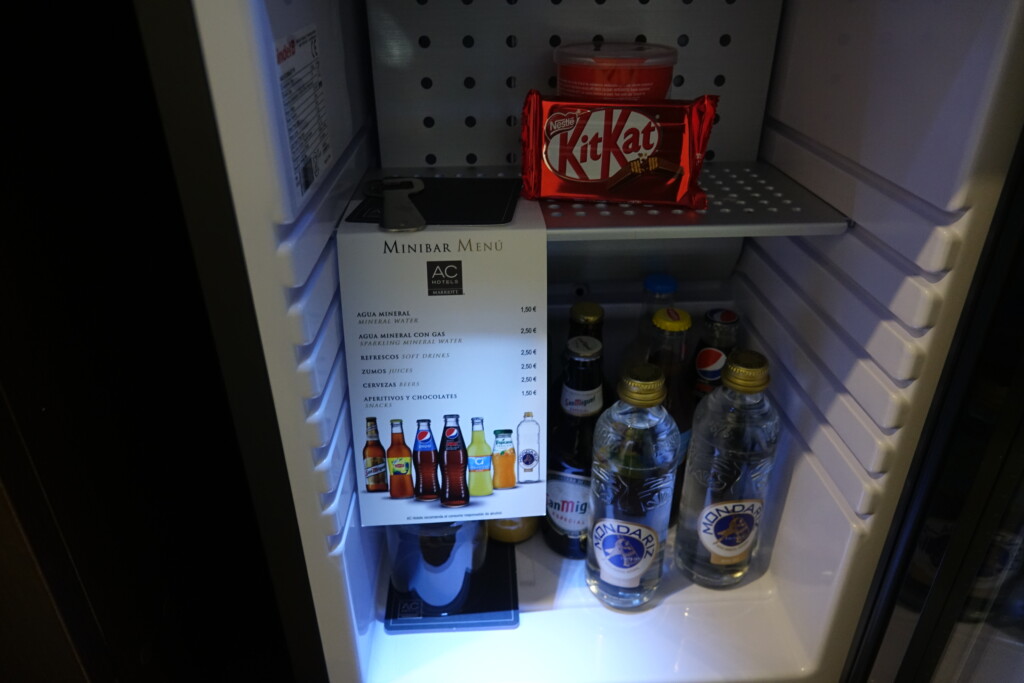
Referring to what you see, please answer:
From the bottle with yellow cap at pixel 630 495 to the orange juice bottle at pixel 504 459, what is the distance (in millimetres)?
144

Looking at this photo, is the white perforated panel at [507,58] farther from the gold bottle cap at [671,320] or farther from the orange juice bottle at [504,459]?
the orange juice bottle at [504,459]

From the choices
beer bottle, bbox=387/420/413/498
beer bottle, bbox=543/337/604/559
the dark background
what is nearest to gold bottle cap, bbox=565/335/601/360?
beer bottle, bbox=543/337/604/559

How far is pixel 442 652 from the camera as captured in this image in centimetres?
86

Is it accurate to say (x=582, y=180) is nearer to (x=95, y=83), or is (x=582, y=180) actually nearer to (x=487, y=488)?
(x=487, y=488)

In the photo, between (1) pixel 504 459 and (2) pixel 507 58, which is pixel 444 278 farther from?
(2) pixel 507 58

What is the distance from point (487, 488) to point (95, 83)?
1.81ft

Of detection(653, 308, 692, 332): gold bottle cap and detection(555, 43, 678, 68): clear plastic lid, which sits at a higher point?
detection(555, 43, 678, 68): clear plastic lid

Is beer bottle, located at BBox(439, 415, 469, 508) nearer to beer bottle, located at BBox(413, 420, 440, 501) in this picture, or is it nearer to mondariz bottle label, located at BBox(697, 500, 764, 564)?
beer bottle, located at BBox(413, 420, 440, 501)

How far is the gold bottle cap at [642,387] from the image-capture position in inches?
30.0

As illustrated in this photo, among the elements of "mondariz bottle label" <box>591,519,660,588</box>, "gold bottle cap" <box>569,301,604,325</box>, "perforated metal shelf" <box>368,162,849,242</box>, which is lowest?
"mondariz bottle label" <box>591,519,660,588</box>

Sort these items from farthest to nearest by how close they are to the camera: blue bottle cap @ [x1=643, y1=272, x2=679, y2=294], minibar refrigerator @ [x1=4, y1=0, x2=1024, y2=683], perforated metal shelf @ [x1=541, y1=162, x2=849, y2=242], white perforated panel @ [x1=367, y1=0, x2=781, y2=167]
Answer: blue bottle cap @ [x1=643, y1=272, x2=679, y2=294] < white perforated panel @ [x1=367, y1=0, x2=781, y2=167] < perforated metal shelf @ [x1=541, y1=162, x2=849, y2=242] < minibar refrigerator @ [x1=4, y1=0, x2=1024, y2=683]

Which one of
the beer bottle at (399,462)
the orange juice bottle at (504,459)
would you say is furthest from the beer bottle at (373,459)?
the orange juice bottle at (504,459)

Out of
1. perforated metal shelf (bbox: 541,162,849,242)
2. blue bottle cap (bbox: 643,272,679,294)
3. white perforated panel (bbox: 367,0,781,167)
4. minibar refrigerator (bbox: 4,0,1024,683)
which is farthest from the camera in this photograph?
blue bottle cap (bbox: 643,272,679,294)

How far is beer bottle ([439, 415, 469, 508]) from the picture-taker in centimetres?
75
